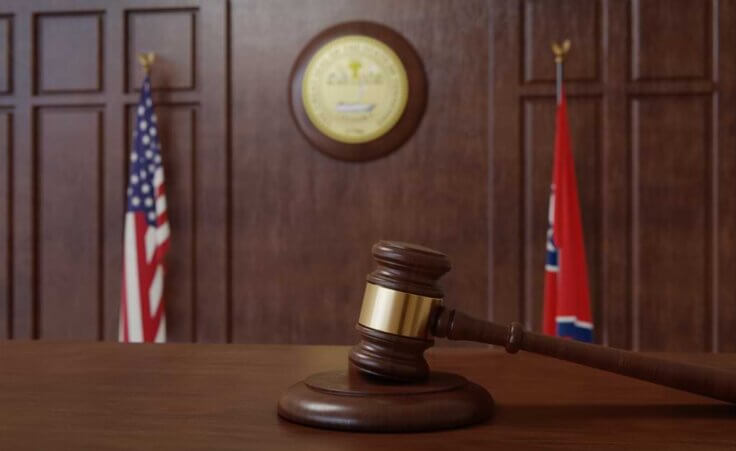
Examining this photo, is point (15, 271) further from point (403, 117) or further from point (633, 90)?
point (633, 90)

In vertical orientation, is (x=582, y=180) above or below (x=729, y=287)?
above

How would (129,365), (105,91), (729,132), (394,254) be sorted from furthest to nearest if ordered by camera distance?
(105,91), (729,132), (129,365), (394,254)

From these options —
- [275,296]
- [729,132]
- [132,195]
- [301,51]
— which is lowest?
[275,296]

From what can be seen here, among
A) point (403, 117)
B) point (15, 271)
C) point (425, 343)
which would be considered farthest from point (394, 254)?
point (15, 271)

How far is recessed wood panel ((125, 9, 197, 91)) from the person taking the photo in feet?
14.5

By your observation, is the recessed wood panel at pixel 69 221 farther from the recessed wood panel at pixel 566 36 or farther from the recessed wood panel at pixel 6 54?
the recessed wood panel at pixel 566 36

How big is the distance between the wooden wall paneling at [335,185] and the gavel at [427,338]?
3.47m

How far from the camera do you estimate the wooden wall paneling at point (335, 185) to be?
424 centimetres

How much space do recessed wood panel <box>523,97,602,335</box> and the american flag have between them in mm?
2222

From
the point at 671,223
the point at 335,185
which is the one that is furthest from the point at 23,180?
the point at 671,223

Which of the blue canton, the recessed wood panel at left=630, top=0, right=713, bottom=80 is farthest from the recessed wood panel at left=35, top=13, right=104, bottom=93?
the recessed wood panel at left=630, top=0, right=713, bottom=80

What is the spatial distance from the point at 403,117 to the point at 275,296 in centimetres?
135

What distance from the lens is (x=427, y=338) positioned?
2.58ft

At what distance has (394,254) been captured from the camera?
78cm
